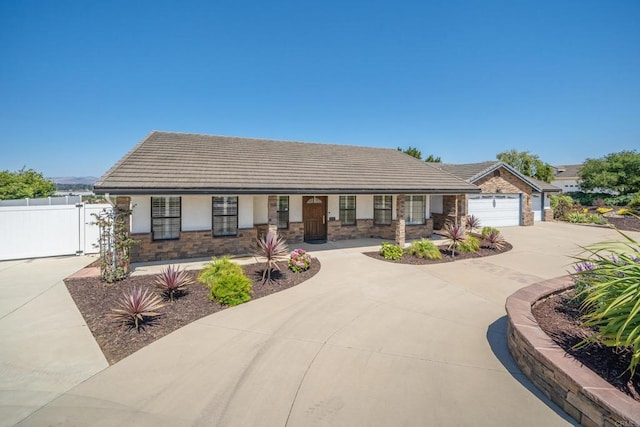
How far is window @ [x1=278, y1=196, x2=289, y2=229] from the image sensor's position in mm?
14539

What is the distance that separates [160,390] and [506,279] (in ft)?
31.4

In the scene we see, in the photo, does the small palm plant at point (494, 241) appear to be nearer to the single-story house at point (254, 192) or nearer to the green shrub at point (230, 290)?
the single-story house at point (254, 192)

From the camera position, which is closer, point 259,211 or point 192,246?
point 192,246

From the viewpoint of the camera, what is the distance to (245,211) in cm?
1280

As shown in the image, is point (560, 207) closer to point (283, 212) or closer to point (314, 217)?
point (314, 217)

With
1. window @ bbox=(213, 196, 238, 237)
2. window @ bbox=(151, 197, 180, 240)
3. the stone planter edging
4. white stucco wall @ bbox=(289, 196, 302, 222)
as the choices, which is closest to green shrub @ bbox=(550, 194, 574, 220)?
white stucco wall @ bbox=(289, 196, 302, 222)

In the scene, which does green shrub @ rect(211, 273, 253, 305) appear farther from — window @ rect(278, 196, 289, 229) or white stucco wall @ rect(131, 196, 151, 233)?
window @ rect(278, 196, 289, 229)

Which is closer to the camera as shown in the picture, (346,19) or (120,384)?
(120,384)

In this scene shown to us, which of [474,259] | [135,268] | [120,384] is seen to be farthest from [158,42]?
[474,259]

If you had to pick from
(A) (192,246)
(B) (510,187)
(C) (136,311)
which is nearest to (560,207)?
(B) (510,187)

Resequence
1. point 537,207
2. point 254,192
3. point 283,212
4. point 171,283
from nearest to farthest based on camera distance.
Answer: point 171,283
point 254,192
point 283,212
point 537,207

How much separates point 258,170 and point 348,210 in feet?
17.3

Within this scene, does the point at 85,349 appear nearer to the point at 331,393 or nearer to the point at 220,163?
the point at 331,393

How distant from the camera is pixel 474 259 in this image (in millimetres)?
12188
